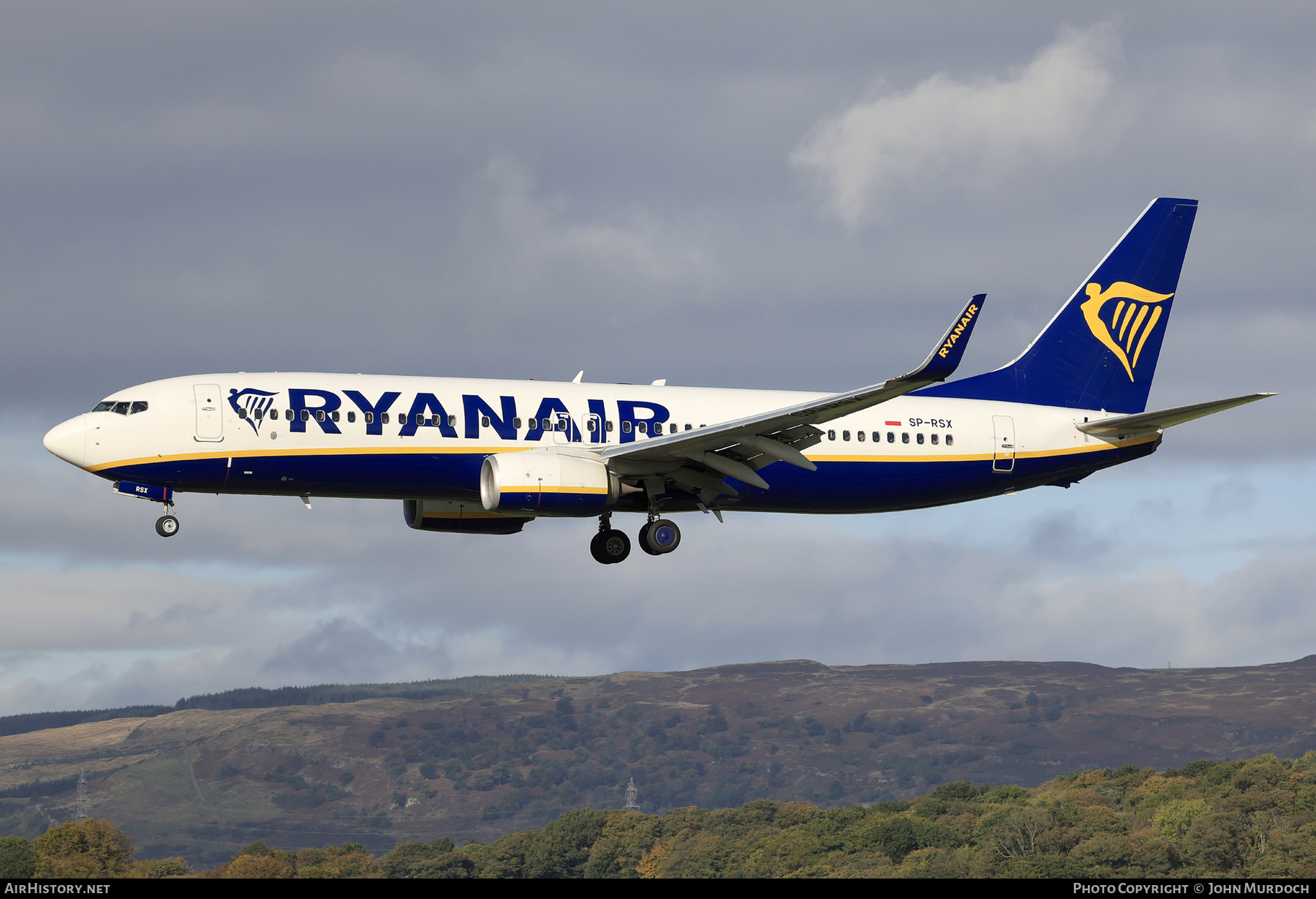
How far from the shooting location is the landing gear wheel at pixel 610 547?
163 ft

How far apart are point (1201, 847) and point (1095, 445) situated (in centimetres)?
10484

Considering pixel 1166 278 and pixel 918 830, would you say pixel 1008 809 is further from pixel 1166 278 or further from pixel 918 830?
pixel 1166 278

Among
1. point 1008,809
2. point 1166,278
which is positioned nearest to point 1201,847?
point 1008,809

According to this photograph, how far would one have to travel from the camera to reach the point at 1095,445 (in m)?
54.8

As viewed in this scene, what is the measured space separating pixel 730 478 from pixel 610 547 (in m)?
4.70

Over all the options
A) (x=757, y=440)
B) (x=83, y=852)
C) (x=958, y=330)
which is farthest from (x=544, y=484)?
(x=83, y=852)

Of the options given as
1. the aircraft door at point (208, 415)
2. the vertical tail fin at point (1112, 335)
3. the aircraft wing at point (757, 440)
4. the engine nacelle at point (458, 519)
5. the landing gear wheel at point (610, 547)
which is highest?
the vertical tail fin at point (1112, 335)

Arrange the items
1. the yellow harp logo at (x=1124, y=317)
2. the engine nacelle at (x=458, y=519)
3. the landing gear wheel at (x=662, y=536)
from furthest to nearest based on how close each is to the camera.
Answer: the yellow harp logo at (x=1124, y=317) → the engine nacelle at (x=458, y=519) → the landing gear wheel at (x=662, y=536)

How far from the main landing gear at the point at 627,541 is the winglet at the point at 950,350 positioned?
38.9 feet

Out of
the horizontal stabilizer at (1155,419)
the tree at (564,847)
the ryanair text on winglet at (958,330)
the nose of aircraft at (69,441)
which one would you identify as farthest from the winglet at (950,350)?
the tree at (564,847)

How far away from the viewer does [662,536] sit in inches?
1901

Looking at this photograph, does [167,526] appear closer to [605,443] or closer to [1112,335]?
[605,443]

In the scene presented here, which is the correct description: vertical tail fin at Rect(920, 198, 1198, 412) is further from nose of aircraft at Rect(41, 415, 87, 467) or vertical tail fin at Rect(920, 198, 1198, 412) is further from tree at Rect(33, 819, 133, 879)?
tree at Rect(33, 819, 133, 879)

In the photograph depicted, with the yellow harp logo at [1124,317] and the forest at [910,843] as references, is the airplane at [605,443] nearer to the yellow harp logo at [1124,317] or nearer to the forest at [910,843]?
the yellow harp logo at [1124,317]
